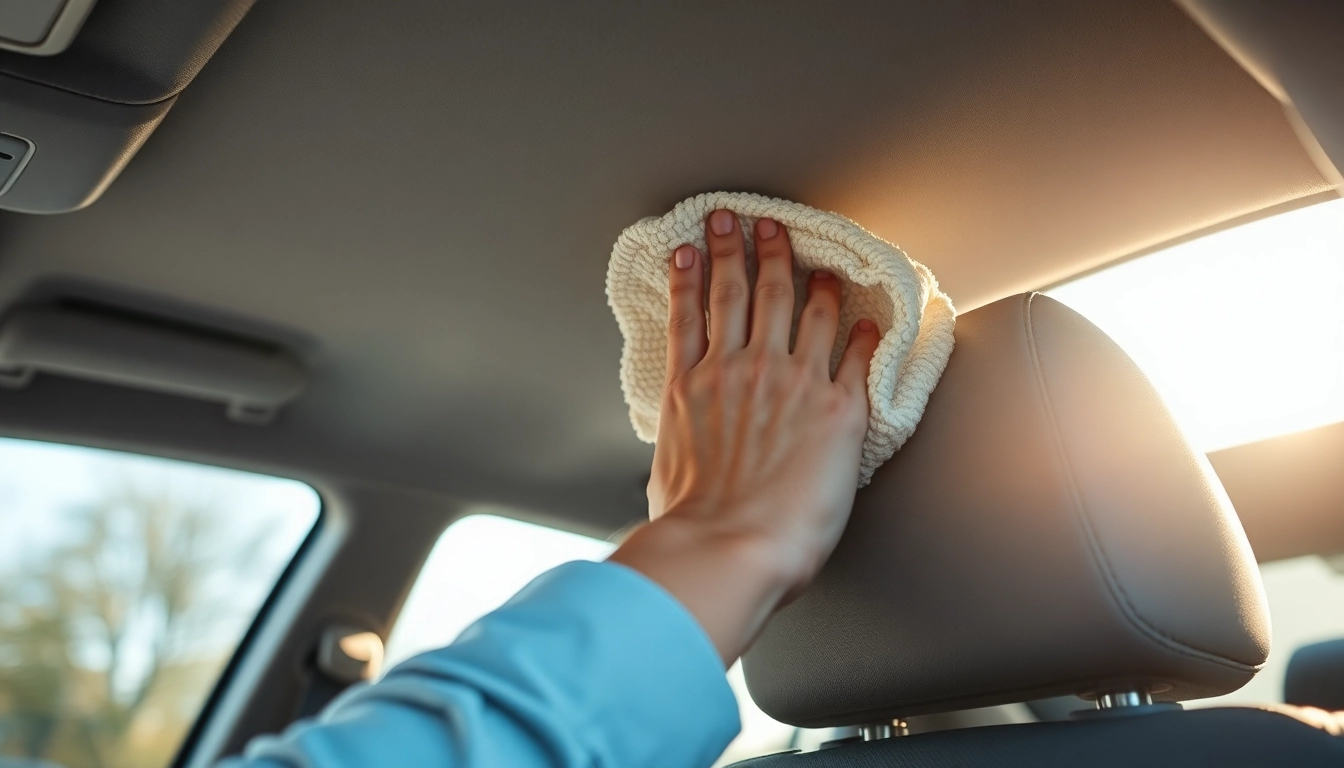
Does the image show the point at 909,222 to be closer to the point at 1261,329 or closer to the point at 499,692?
the point at 1261,329

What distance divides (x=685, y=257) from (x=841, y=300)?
0.15 m

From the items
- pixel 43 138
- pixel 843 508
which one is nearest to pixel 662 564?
pixel 843 508

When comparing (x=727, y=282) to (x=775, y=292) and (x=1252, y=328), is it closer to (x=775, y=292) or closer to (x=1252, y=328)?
(x=775, y=292)

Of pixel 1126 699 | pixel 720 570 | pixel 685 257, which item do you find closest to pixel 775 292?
pixel 685 257

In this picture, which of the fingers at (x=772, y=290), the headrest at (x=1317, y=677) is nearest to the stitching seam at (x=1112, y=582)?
the fingers at (x=772, y=290)

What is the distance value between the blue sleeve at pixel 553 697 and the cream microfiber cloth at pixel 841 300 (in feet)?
0.96

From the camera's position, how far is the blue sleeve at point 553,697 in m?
0.49

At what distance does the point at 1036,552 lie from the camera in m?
0.68

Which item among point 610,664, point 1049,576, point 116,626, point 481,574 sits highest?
point 1049,576

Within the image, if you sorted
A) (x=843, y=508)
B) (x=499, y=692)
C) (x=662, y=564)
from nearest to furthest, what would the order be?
(x=499, y=692) → (x=662, y=564) → (x=843, y=508)

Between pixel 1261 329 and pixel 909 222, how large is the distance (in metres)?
0.49

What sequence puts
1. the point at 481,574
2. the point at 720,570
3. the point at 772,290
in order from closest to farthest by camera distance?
1. the point at 720,570
2. the point at 772,290
3. the point at 481,574

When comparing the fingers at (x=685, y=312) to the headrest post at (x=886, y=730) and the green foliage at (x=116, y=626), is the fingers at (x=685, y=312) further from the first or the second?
the green foliage at (x=116, y=626)

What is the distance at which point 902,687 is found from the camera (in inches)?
29.5
